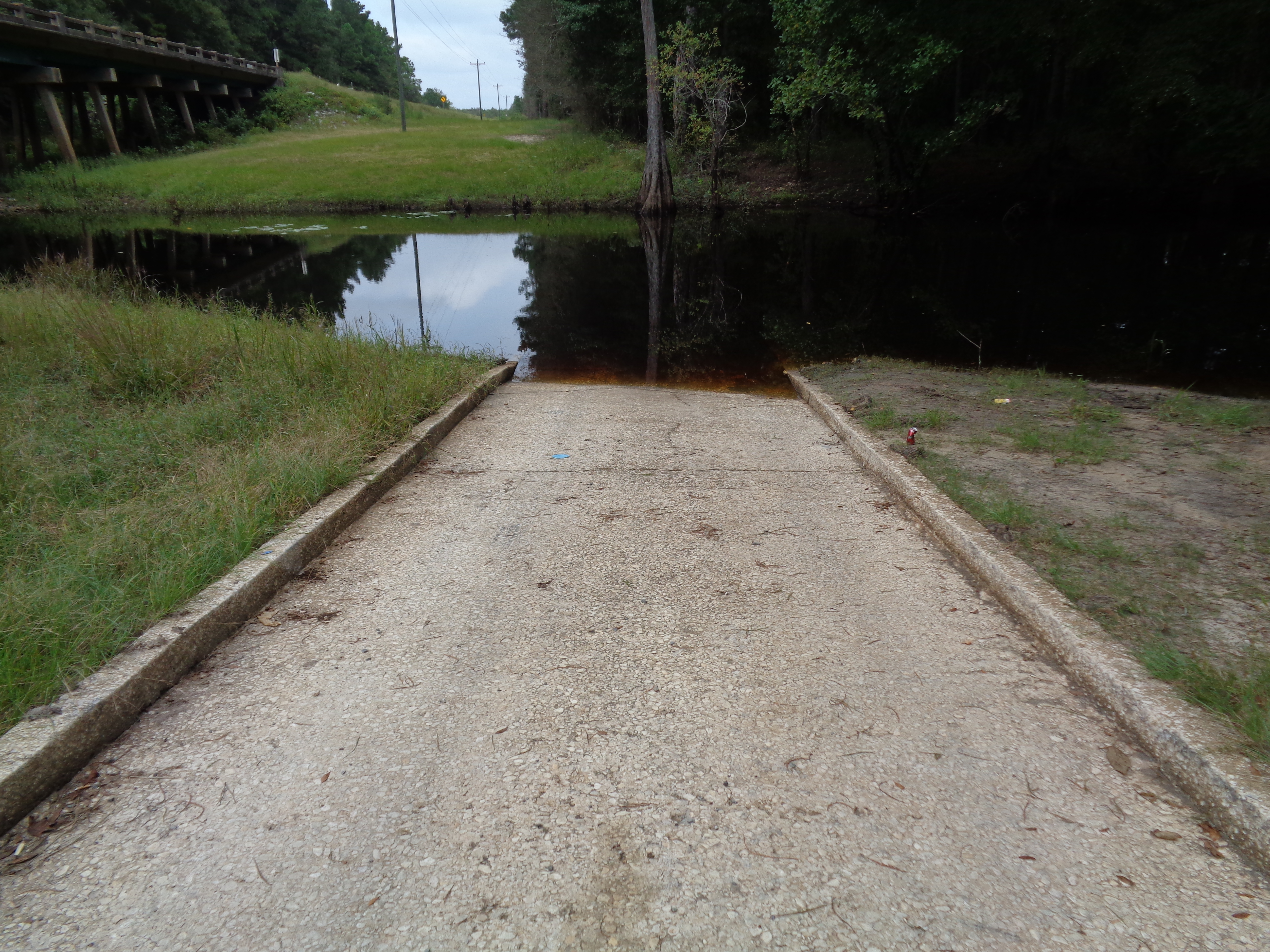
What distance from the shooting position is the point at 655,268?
17.6 meters

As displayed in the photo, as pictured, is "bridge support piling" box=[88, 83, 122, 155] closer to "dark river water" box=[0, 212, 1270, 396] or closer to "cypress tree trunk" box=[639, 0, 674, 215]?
"dark river water" box=[0, 212, 1270, 396]

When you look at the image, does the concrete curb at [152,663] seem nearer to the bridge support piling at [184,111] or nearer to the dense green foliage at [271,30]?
the bridge support piling at [184,111]

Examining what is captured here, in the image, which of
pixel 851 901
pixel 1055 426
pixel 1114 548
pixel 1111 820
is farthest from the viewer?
pixel 1055 426

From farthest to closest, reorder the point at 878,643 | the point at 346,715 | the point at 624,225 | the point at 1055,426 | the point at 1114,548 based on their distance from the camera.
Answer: the point at 624,225, the point at 1055,426, the point at 1114,548, the point at 878,643, the point at 346,715

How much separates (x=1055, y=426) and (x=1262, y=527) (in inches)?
74.6

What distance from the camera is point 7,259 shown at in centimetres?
1869

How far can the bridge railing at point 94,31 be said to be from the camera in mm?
30859

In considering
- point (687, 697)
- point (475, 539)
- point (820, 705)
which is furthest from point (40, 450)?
point (820, 705)

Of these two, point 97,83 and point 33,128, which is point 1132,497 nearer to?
point 97,83

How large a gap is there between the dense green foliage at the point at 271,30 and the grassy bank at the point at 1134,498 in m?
62.8

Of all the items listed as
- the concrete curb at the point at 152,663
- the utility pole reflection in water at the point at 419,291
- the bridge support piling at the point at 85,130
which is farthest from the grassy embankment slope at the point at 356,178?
the concrete curb at the point at 152,663

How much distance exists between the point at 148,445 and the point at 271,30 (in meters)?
88.2

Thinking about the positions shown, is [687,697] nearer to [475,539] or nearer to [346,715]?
[346,715]

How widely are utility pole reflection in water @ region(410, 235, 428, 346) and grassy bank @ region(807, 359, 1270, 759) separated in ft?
14.4
